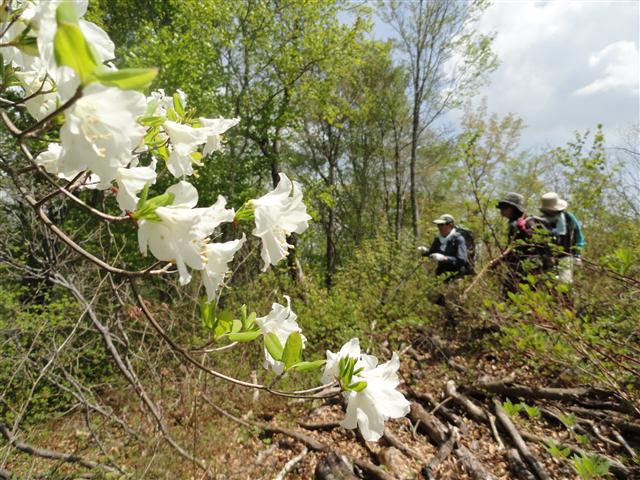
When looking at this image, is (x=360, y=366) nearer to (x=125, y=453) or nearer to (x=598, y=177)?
(x=125, y=453)

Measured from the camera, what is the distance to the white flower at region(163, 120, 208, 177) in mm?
860

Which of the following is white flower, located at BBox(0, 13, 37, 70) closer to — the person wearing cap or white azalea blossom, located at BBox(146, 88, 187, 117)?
white azalea blossom, located at BBox(146, 88, 187, 117)

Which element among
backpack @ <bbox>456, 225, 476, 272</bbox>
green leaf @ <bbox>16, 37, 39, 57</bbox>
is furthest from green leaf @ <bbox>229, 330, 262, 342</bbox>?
Answer: backpack @ <bbox>456, 225, 476, 272</bbox>

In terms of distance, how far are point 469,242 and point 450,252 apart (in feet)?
1.00

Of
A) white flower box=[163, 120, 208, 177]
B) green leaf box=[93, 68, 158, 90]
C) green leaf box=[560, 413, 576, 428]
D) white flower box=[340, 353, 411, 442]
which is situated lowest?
green leaf box=[560, 413, 576, 428]

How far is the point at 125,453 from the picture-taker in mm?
3043

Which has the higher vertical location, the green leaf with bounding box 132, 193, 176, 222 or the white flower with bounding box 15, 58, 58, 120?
the white flower with bounding box 15, 58, 58, 120

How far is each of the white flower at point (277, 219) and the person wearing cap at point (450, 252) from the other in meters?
4.07

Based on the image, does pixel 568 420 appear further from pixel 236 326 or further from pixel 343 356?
pixel 236 326

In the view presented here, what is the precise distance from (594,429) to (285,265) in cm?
490

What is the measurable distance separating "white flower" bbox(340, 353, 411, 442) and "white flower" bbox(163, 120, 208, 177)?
66 centimetres

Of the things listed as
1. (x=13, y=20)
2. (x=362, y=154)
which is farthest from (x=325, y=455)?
(x=362, y=154)

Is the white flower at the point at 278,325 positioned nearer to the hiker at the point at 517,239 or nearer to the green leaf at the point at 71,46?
the green leaf at the point at 71,46

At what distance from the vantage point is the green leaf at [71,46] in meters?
0.38
